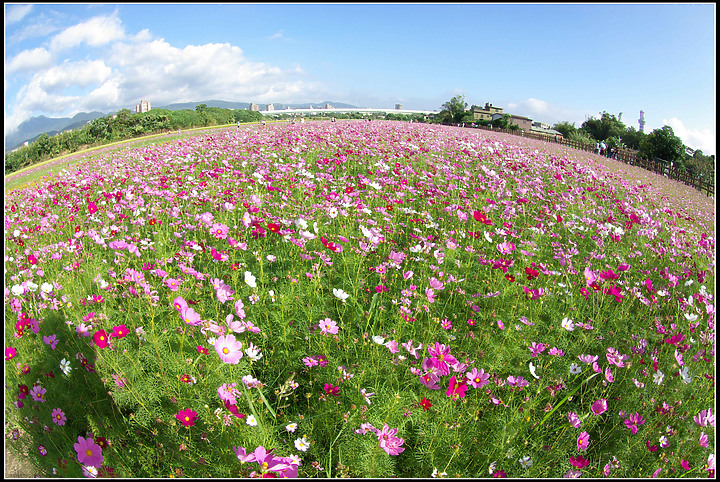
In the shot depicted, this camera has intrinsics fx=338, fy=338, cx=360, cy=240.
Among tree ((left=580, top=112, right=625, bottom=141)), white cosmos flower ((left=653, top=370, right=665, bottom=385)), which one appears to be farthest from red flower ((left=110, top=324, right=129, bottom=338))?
tree ((left=580, top=112, right=625, bottom=141))

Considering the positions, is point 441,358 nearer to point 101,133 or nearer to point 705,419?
point 705,419

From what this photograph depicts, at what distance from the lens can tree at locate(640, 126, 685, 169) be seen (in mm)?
29312

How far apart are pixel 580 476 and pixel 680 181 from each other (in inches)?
851

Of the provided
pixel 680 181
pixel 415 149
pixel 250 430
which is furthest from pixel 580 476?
pixel 680 181

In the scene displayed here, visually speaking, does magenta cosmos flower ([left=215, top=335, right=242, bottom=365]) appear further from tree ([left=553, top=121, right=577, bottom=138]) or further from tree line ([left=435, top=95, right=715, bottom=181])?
tree ([left=553, top=121, right=577, bottom=138])

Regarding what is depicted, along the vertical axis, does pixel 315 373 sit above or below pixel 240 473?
above

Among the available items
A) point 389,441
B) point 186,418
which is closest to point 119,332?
point 186,418

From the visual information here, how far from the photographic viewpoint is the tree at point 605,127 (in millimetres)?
52750

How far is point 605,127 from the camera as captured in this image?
54250 mm

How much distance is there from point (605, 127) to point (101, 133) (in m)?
66.2

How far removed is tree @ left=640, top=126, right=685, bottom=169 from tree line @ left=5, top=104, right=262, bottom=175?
40.8 metres

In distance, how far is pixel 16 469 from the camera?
1.71 metres

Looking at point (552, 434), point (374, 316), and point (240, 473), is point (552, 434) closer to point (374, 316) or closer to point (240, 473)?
point (374, 316)

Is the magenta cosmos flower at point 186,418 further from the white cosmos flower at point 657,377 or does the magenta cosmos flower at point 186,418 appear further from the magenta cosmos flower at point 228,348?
the white cosmos flower at point 657,377
